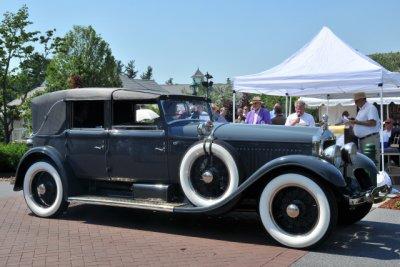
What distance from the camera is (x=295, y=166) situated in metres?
5.42

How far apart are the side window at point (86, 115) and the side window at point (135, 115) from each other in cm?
29

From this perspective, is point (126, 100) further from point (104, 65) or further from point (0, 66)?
point (104, 65)

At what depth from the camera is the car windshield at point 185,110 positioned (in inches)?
259

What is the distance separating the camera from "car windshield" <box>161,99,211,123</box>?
259 inches

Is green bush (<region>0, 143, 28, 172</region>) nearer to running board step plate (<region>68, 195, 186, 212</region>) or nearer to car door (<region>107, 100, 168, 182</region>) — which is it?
running board step plate (<region>68, 195, 186, 212</region>)

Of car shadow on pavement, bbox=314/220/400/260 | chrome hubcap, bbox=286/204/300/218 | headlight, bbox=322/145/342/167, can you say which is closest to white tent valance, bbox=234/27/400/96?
car shadow on pavement, bbox=314/220/400/260

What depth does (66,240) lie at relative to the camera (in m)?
5.86

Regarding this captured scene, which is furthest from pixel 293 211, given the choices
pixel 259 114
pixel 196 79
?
pixel 196 79

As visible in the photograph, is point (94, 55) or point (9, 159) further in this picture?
point (94, 55)

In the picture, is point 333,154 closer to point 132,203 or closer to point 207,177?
point 207,177

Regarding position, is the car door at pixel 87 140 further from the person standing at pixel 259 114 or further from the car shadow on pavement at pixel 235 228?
the person standing at pixel 259 114

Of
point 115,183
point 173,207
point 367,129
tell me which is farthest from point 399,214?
point 115,183

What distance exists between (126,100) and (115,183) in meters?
1.11

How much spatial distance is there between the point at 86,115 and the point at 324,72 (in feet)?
16.3
